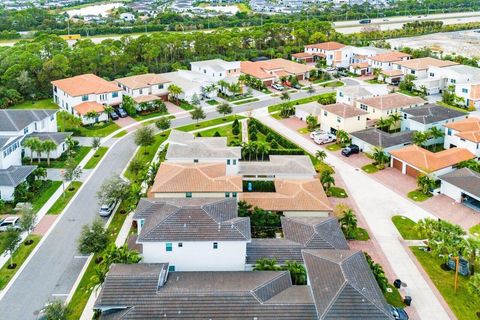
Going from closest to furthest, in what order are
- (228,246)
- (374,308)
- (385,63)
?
(374,308) → (228,246) → (385,63)

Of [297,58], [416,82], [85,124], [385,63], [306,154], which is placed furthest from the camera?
[297,58]

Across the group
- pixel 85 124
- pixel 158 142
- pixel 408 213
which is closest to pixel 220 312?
pixel 408 213

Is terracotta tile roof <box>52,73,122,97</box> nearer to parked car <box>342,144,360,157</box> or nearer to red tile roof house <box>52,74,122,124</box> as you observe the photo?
red tile roof house <box>52,74,122,124</box>

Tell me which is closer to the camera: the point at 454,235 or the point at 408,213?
the point at 454,235

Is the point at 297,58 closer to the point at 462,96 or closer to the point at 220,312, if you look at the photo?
the point at 462,96

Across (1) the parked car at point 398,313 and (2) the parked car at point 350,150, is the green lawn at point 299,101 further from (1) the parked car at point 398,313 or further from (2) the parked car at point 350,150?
(1) the parked car at point 398,313

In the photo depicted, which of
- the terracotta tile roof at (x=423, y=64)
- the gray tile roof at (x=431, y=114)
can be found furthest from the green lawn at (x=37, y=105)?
the terracotta tile roof at (x=423, y=64)
